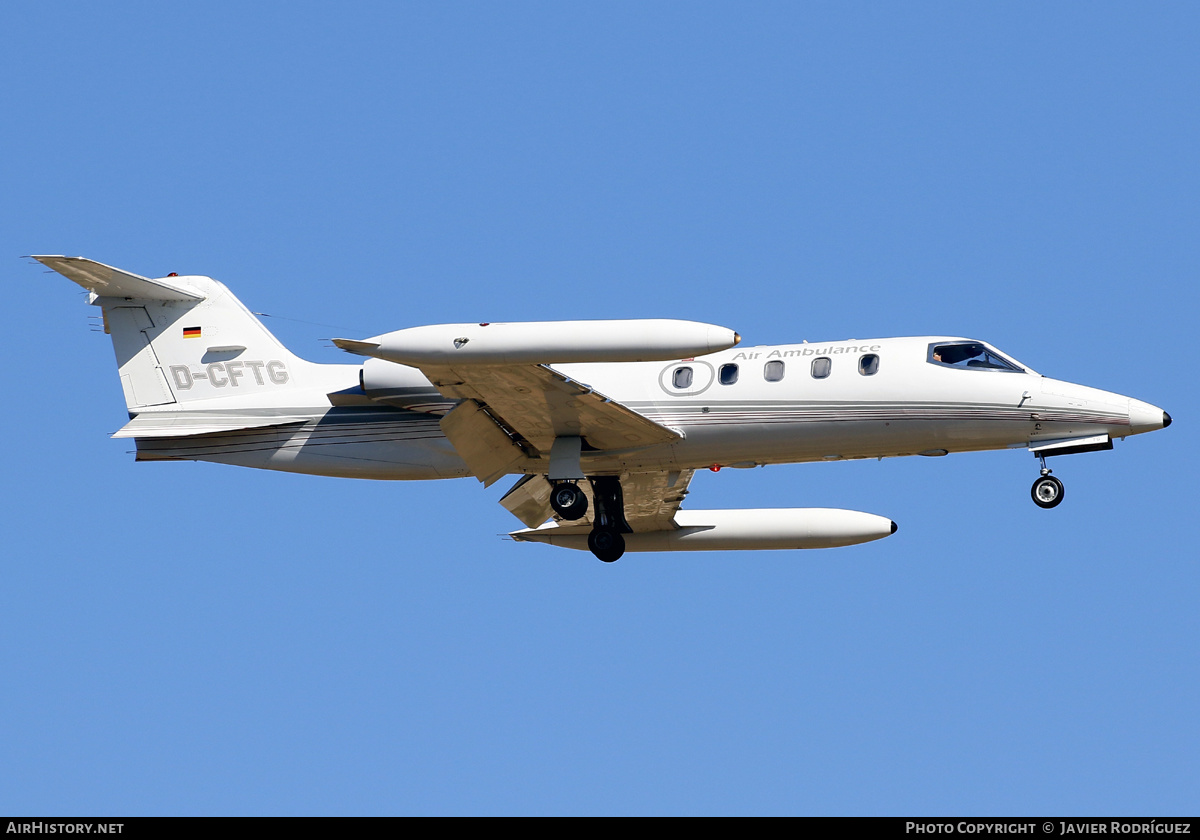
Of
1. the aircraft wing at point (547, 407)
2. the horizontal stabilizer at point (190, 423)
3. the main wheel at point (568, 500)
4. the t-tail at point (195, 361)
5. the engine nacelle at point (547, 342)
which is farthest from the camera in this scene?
the t-tail at point (195, 361)

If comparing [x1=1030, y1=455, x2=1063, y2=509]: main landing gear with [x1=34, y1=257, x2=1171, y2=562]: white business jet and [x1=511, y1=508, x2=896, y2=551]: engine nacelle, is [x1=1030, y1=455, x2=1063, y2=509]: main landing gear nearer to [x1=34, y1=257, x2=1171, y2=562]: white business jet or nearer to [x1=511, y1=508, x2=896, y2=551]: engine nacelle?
[x1=34, y1=257, x2=1171, y2=562]: white business jet

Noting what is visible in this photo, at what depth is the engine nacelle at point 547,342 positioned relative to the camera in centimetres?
1745

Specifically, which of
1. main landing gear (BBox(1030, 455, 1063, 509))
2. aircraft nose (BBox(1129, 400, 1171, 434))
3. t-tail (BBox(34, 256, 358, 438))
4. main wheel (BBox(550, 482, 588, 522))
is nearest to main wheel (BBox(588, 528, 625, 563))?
main wheel (BBox(550, 482, 588, 522))

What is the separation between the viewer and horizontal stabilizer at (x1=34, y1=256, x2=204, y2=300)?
22469mm

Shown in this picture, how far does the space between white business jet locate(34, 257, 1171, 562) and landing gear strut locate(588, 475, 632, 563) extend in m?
0.03

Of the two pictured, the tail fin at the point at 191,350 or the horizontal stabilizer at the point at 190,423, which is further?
the tail fin at the point at 191,350

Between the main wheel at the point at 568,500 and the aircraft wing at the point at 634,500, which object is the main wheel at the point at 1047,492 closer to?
the aircraft wing at the point at 634,500

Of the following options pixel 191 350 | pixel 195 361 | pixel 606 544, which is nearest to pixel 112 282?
pixel 191 350

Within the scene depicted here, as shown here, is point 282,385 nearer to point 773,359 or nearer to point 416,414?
point 416,414

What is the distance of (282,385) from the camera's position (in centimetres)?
2375

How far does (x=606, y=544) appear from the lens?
2353cm

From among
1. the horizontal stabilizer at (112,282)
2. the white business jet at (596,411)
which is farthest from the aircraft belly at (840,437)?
the horizontal stabilizer at (112,282)

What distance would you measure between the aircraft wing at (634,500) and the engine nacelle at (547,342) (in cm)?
573
